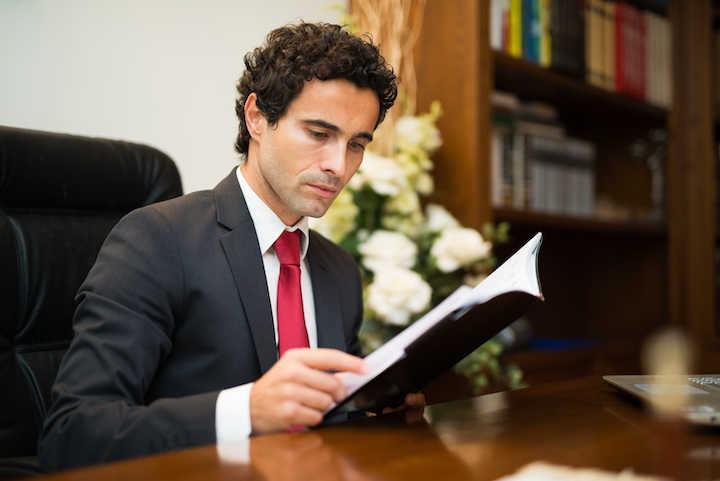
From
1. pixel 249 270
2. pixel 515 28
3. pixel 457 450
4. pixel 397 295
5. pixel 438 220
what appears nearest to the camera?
pixel 457 450

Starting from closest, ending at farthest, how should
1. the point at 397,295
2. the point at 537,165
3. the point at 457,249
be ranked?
the point at 397,295
the point at 457,249
the point at 537,165

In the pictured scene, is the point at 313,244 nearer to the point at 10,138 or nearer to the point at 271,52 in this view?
the point at 271,52

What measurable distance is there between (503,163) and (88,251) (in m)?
1.35

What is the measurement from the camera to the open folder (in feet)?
2.32

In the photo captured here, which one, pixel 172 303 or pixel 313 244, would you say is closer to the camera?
pixel 172 303

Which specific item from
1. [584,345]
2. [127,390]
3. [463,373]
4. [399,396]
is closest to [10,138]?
→ [127,390]

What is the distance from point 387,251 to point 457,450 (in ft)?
3.29

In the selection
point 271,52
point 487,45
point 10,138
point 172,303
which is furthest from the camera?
point 487,45

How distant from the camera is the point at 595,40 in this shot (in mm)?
2354

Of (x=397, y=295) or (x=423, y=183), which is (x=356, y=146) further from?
(x=423, y=183)

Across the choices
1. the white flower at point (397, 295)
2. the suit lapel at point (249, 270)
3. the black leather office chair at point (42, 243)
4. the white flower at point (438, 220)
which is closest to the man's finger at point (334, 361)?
the suit lapel at point (249, 270)

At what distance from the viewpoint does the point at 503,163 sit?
7.00ft

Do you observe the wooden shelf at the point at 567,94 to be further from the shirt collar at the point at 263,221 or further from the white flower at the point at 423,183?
the shirt collar at the point at 263,221

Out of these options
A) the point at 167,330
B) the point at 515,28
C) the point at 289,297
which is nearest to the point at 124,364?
the point at 167,330
